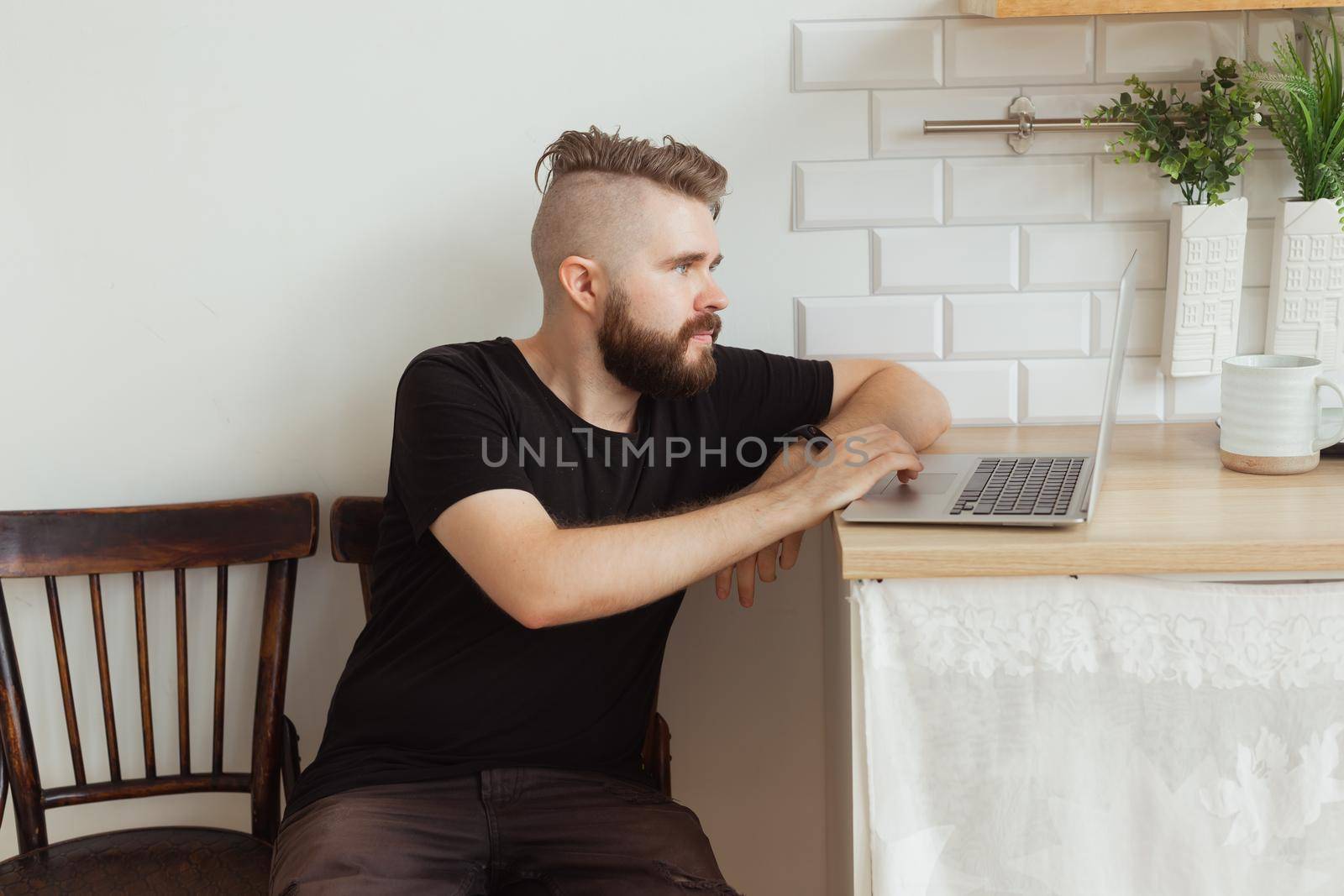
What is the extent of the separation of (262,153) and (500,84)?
1.20 feet

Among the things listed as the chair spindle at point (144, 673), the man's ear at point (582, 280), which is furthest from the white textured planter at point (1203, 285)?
the chair spindle at point (144, 673)

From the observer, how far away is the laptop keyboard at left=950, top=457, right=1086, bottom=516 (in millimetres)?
1193

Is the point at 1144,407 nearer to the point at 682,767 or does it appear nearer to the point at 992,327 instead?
the point at 992,327

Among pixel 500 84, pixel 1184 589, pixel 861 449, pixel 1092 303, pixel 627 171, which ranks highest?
pixel 500 84

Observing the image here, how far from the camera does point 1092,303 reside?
1.69m

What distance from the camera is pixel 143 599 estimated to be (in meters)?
1.59

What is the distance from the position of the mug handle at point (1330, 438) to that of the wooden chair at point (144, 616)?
1327 mm

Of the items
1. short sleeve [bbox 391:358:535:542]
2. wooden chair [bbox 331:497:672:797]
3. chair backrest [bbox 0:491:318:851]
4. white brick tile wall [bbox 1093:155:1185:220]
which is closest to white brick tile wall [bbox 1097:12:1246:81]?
white brick tile wall [bbox 1093:155:1185:220]

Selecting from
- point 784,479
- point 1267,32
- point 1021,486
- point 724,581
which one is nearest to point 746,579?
point 724,581

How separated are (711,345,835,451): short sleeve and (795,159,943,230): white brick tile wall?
25 cm

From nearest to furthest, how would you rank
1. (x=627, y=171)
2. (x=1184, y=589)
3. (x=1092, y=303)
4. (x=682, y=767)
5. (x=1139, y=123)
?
(x=1184, y=589)
(x=627, y=171)
(x=1139, y=123)
(x=1092, y=303)
(x=682, y=767)

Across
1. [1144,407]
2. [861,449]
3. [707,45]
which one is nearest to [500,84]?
[707,45]

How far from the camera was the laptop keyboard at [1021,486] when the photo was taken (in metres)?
1.19

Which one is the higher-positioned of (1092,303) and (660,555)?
(1092,303)
